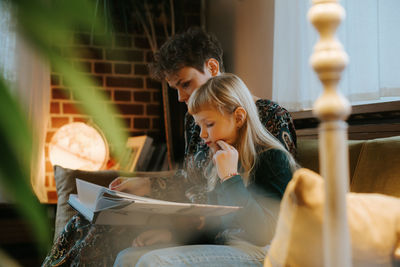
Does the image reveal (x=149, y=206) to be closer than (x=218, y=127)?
Yes

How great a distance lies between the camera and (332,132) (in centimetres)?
52

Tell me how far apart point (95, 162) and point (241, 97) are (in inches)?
63.5

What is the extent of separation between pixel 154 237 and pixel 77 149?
1563mm

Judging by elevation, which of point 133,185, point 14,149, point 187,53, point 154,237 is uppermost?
point 187,53

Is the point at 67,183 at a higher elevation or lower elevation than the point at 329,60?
lower

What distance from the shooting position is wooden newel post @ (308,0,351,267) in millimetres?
503

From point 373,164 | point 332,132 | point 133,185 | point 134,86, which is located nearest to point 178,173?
point 133,185

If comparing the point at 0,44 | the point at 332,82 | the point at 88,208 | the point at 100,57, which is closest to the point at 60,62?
the point at 332,82

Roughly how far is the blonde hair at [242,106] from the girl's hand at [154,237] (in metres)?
0.24

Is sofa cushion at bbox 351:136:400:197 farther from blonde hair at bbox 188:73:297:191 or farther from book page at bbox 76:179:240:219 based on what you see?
book page at bbox 76:179:240:219

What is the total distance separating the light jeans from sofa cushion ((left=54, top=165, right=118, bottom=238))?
1037 millimetres

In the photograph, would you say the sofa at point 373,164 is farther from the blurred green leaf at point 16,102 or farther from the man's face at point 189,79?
the blurred green leaf at point 16,102

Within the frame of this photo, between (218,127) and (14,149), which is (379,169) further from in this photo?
(14,149)

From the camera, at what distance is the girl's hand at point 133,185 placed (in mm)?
1728
